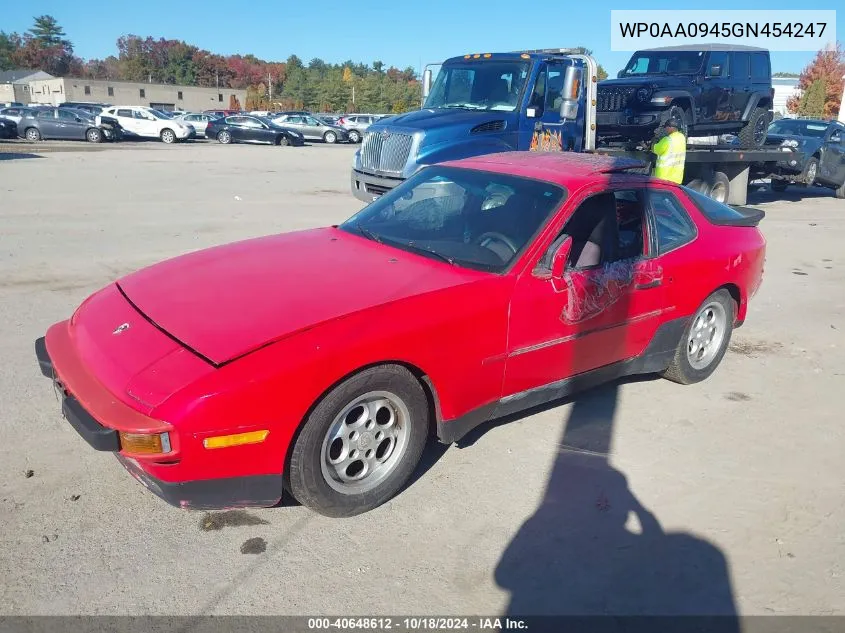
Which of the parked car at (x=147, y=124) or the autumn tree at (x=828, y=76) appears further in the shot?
the autumn tree at (x=828, y=76)

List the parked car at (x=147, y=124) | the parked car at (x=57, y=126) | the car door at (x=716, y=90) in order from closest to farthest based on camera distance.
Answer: the car door at (x=716, y=90)
the parked car at (x=57, y=126)
the parked car at (x=147, y=124)

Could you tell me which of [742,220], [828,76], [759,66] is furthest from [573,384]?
[828,76]

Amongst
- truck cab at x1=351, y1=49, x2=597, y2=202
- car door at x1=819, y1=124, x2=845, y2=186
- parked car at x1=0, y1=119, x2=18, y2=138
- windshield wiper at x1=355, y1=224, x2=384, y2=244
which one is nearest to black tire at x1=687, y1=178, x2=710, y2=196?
truck cab at x1=351, y1=49, x2=597, y2=202

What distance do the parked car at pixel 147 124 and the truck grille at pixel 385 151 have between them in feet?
80.9

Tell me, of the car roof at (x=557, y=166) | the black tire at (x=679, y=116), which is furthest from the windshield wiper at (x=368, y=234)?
the black tire at (x=679, y=116)

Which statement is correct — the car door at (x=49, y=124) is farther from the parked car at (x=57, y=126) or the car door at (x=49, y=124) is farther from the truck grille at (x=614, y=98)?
the truck grille at (x=614, y=98)

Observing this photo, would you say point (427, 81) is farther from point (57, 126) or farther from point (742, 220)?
point (57, 126)

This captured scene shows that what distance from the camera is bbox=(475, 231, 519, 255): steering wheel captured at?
3.76 meters

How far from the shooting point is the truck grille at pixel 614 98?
467 inches

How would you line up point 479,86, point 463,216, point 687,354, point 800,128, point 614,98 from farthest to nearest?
1. point 800,128
2. point 614,98
3. point 479,86
4. point 687,354
5. point 463,216

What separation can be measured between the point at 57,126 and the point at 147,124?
13.5 feet

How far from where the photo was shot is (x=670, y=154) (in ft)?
32.3

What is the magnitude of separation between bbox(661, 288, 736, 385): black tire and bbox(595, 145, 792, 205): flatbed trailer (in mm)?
7395

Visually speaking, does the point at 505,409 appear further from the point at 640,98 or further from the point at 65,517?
the point at 640,98
